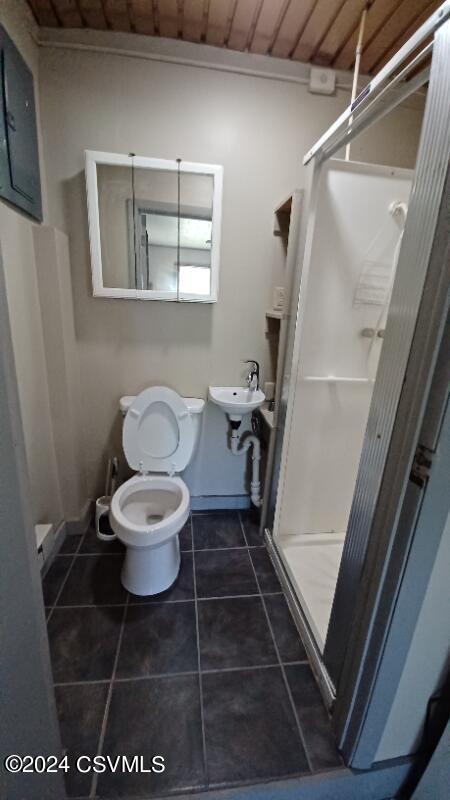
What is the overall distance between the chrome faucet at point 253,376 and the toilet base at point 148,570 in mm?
892

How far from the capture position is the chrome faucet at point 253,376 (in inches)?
73.3

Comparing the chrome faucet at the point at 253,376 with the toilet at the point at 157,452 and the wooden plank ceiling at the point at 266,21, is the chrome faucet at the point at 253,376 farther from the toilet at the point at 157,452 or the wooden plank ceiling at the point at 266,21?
the wooden plank ceiling at the point at 266,21

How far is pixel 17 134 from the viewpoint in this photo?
49.6 inches

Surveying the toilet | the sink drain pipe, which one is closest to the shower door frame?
the toilet

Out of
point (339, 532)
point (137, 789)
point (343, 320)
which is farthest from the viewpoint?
point (339, 532)

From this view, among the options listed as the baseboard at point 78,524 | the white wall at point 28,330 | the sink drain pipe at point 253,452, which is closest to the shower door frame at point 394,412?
the sink drain pipe at point 253,452

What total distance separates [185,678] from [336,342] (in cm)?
156

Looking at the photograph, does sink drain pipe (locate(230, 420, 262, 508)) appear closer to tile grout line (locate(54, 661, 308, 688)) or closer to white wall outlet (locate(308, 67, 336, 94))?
tile grout line (locate(54, 661, 308, 688))

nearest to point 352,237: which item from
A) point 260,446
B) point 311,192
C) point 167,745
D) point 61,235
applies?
point 311,192

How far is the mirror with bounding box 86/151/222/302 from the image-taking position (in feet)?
5.12

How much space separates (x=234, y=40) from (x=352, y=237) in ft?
3.37

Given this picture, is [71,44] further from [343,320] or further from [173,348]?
[343,320]

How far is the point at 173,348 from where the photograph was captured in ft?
5.99

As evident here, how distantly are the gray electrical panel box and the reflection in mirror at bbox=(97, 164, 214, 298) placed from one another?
0.28 m
